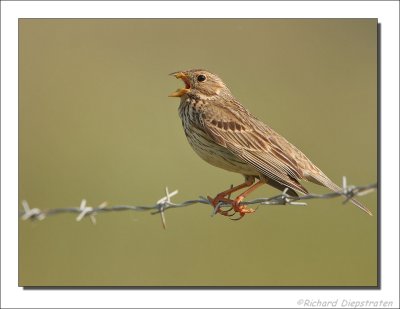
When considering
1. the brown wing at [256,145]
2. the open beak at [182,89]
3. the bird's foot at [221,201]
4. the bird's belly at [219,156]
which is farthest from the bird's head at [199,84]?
the bird's foot at [221,201]

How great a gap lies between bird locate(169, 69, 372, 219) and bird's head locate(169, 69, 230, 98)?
2cm

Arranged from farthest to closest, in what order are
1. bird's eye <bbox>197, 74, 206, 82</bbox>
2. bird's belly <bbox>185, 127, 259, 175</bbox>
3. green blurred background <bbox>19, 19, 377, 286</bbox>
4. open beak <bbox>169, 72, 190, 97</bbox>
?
green blurred background <bbox>19, 19, 377, 286</bbox>
bird's eye <bbox>197, 74, 206, 82</bbox>
open beak <bbox>169, 72, 190, 97</bbox>
bird's belly <bbox>185, 127, 259, 175</bbox>

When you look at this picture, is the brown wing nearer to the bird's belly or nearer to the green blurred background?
the bird's belly

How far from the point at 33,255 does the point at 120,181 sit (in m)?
3.37

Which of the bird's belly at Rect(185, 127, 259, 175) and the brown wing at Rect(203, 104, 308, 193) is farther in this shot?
the bird's belly at Rect(185, 127, 259, 175)

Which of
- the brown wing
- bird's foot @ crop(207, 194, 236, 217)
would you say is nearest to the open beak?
the brown wing

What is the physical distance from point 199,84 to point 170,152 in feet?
21.3

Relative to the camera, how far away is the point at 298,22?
19.3 m

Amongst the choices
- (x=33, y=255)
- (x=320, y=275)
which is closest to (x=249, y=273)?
(x=320, y=275)

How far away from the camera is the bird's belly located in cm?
826

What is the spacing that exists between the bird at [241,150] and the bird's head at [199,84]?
0.07 ft

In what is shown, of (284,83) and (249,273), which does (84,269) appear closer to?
(249,273)

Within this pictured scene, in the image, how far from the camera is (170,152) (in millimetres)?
15758

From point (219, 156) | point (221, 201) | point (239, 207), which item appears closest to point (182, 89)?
point (219, 156)
